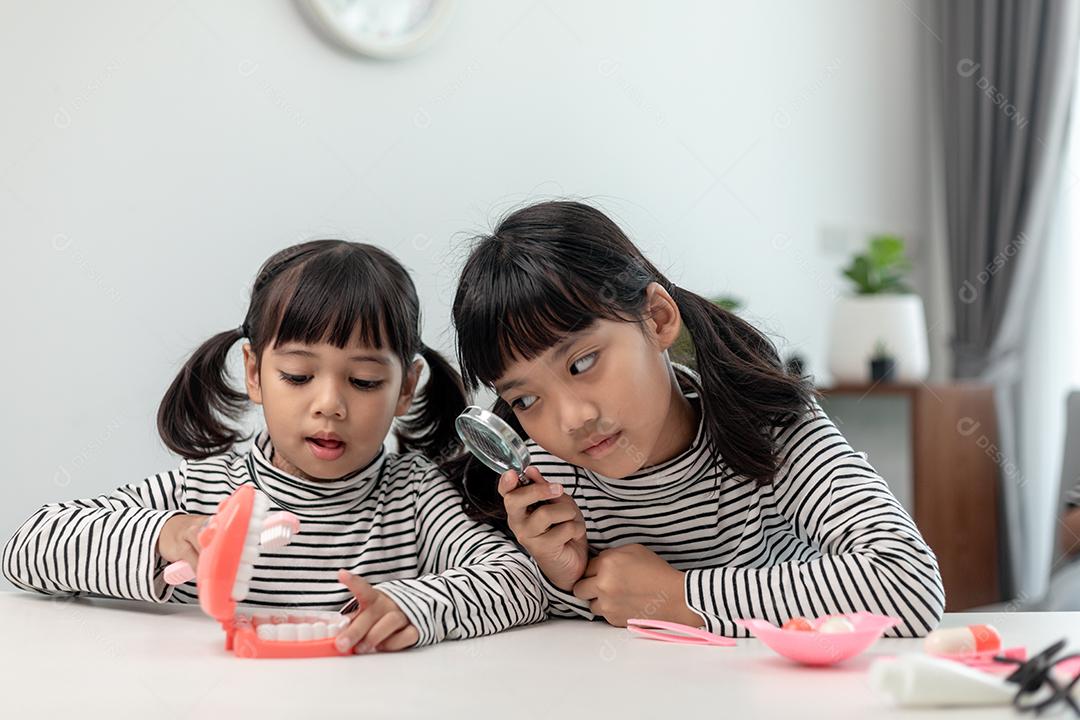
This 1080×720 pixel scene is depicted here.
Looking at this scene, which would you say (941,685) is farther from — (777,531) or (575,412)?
(777,531)

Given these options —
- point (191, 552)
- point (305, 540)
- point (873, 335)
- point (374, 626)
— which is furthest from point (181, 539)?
point (873, 335)

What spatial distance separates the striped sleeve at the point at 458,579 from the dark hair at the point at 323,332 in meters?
0.12

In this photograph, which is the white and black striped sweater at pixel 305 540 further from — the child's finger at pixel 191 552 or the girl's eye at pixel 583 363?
the girl's eye at pixel 583 363

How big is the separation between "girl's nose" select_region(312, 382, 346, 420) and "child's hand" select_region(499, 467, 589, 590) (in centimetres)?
24

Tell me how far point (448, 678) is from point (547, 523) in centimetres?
28

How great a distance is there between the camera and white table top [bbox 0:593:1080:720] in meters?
0.73

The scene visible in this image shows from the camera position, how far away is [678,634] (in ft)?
3.30

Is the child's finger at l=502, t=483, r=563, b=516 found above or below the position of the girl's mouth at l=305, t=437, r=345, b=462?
below

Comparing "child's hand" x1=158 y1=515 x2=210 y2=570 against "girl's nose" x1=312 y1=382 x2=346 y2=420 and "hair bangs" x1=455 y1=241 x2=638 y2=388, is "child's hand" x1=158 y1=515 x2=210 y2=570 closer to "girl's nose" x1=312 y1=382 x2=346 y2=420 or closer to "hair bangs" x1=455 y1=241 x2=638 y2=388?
"girl's nose" x1=312 y1=382 x2=346 y2=420

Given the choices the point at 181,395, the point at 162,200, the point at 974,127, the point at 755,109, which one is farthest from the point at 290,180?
the point at 974,127

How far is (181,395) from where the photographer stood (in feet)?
4.83

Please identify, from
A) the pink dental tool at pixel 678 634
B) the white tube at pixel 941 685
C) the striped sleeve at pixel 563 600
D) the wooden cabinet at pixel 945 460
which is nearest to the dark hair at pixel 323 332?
the striped sleeve at pixel 563 600

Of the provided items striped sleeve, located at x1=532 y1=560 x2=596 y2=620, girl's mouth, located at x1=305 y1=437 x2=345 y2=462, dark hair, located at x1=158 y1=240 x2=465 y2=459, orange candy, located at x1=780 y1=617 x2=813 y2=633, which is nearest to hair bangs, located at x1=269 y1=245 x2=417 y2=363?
dark hair, located at x1=158 y1=240 x2=465 y2=459

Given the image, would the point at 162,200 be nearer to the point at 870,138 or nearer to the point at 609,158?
the point at 609,158
